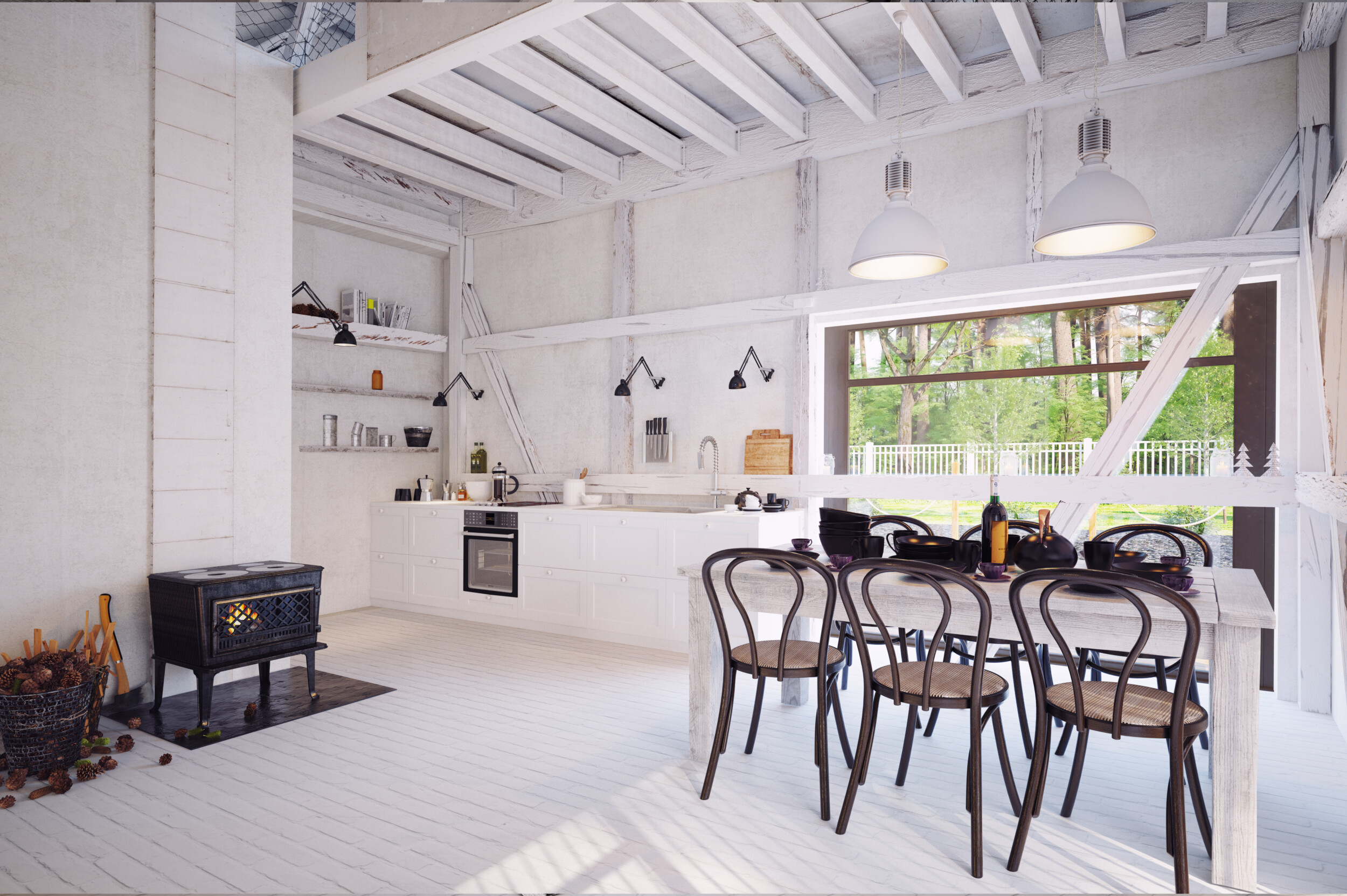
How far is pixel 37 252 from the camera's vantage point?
3588mm

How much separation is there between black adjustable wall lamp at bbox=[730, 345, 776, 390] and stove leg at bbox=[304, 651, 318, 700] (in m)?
3.13

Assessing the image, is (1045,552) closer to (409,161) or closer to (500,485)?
(500,485)

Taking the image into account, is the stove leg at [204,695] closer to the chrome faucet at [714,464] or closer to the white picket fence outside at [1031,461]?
the chrome faucet at [714,464]

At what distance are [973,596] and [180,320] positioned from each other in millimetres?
4047

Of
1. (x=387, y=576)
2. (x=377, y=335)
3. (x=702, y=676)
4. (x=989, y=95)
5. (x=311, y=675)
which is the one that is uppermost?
(x=989, y=95)

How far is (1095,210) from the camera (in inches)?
103

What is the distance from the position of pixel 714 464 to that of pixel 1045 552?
3.05 meters

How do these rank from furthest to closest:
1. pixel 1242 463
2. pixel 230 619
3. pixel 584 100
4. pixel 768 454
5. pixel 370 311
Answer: pixel 370 311, pixel 768 454, pixel 584 100, pixel 1242 463, pixel 230 619

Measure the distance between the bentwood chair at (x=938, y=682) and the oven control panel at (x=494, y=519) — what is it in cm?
351

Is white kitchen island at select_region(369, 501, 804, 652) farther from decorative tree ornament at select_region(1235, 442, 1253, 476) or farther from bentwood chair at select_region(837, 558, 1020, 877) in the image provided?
decorative tree ornament at select_region(1235, 442, 1253, 476)

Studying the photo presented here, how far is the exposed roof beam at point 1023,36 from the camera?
3.84 metres

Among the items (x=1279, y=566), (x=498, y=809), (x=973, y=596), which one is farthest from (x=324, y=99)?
(x=1279, y=566)

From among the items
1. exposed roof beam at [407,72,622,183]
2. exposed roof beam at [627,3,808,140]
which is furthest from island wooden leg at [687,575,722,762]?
exposed roof beam at [407,72,622,183]

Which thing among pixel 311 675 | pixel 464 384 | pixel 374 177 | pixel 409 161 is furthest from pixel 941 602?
pixel 374 177
